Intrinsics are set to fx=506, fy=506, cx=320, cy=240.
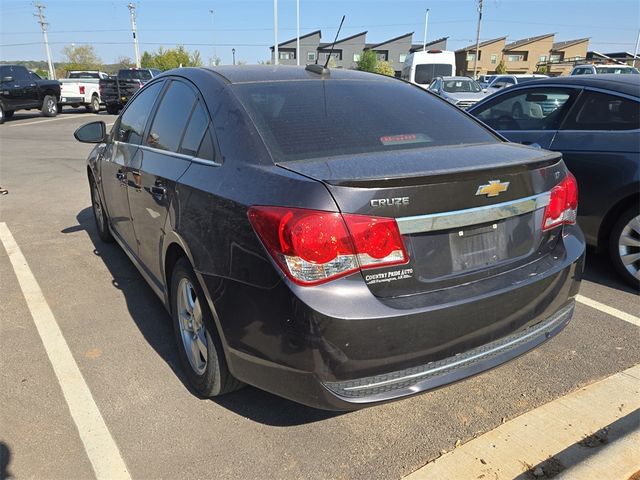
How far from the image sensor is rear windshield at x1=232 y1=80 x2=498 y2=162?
235 cm

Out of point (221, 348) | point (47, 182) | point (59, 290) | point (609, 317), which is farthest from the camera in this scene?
point (47, 182)

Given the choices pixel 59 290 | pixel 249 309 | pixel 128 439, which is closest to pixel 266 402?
pixel 128 439

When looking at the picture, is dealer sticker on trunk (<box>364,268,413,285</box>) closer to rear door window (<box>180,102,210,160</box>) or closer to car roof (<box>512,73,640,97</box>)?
rear door window (<box>180,102,210,160</box>)

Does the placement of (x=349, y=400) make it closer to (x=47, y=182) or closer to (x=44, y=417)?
(x=44, y=417)

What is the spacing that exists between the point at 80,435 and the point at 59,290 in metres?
1.99

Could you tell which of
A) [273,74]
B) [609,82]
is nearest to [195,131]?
[273,74]

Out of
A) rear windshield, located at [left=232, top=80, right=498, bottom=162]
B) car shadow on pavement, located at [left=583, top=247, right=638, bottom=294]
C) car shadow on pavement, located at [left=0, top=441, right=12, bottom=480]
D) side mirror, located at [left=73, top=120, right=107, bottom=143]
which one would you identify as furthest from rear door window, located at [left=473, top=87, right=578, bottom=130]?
car shadow on pavement, located at [left=0, top=441, right=12, bottom=480]

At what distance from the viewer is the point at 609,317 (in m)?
3.54

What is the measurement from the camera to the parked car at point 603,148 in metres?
3.87

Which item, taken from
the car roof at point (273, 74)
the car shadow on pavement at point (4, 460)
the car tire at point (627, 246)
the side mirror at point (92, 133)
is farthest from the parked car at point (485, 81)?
the car shadow on pavement at point (4, 460)

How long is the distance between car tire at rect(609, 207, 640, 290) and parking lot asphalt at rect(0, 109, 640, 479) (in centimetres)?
14

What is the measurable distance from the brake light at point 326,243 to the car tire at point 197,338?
65 cm

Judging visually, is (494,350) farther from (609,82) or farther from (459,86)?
(459,86)

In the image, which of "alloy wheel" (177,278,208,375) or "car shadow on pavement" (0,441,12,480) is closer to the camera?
"car shadow on pavement" (0,441,12,480)
